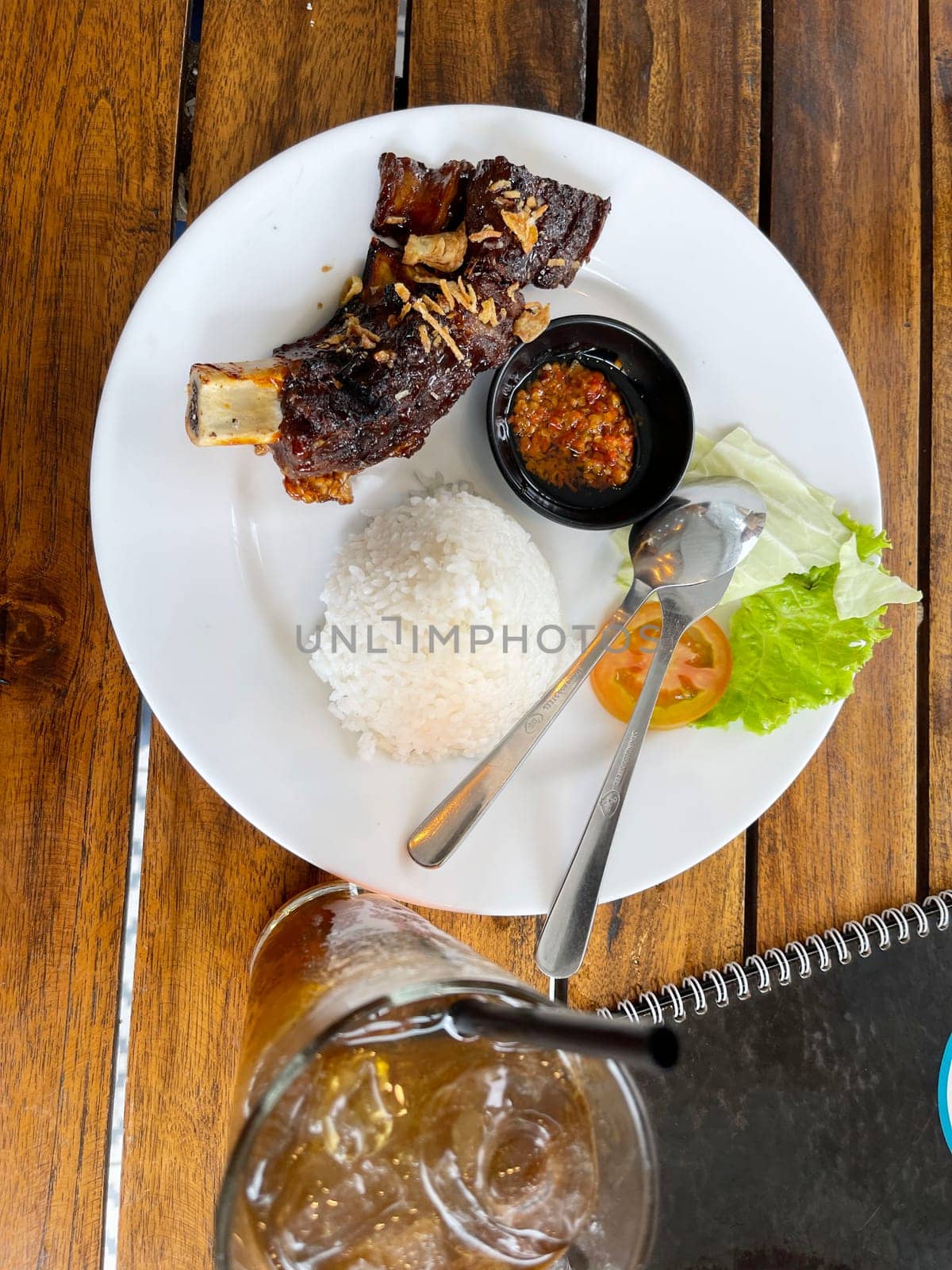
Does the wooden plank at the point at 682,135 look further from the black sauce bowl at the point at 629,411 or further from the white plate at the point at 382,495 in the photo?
the black sauce bowl at the point at 629,411

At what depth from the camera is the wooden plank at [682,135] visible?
2.29m

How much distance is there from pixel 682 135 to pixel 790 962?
7.24ft

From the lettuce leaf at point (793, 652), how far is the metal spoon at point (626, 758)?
16 centimetres

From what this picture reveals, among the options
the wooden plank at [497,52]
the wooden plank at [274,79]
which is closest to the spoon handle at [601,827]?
the wooden plank at [497,52]

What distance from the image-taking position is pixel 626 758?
6.86 ft

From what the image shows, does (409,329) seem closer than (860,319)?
Yes

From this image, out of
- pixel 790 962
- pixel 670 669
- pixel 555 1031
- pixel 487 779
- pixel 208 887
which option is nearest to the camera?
pixel 555 1031

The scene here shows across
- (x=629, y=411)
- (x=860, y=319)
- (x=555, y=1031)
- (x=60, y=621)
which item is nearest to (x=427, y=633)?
(x=629, y=411)

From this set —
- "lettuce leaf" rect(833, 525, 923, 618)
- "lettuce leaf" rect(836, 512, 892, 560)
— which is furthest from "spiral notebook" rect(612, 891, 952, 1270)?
"lettuce leaf" rect(836, 512, 892, 560)

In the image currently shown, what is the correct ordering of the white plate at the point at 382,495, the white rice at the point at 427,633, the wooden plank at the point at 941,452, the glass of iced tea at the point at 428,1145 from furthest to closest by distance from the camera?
the wooden plank at the point at 941,452 → the white rice at the point at 427,633 → the white plate at the point at 382,495 → the glass of iced tea at the point at 428,1145

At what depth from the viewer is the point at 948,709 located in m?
2.48

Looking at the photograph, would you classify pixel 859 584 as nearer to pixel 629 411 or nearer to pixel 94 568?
pixel 629 411

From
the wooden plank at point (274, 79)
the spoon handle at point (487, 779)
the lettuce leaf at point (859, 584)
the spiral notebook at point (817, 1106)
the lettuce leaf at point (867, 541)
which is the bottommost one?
the spiral notebook at point (817, 1106)

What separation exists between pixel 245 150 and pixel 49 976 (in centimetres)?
204
